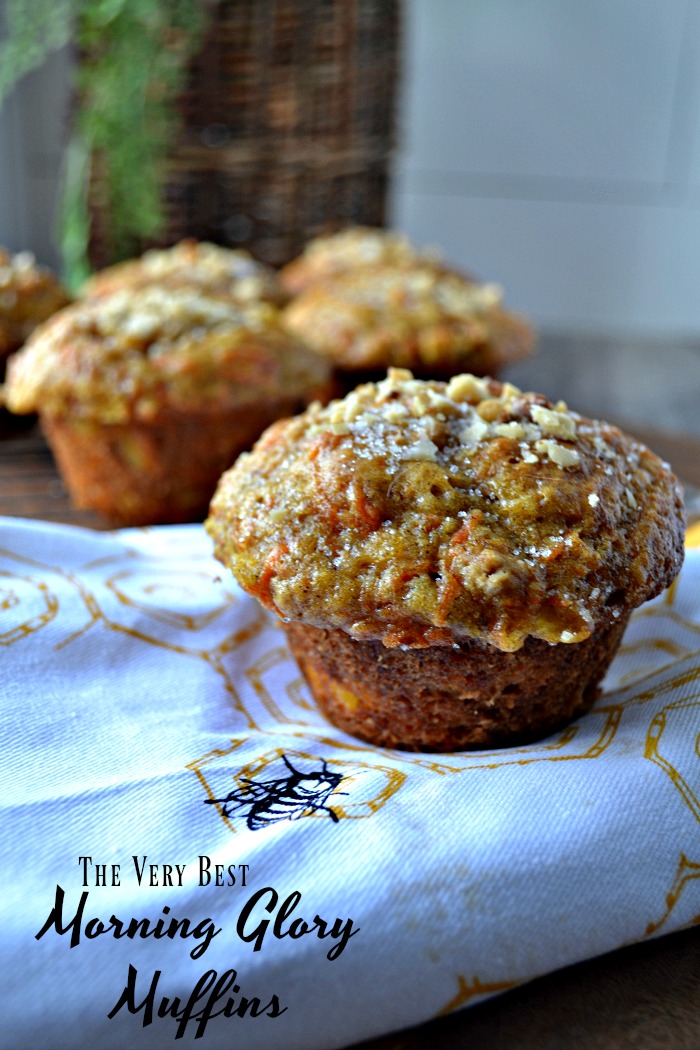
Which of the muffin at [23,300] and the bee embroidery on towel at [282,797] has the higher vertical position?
the muffin at [23,300]

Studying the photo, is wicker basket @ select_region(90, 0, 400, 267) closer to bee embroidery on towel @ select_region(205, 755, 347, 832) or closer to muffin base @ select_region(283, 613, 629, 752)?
muffin base @ select_region(283, 613, 629, 752)

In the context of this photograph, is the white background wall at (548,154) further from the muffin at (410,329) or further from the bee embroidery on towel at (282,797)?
the bee embroidery on towel at (282,797)

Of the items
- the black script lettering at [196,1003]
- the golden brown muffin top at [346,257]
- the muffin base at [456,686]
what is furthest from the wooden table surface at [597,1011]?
the golden brown muffin top at [346,257]

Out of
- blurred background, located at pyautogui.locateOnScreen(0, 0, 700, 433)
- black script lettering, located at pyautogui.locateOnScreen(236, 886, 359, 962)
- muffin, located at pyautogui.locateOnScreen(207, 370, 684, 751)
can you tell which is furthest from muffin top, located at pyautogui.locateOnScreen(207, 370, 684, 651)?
blurred background, located at pyautogui.locateOnScreen(0, 0, 700, 433)

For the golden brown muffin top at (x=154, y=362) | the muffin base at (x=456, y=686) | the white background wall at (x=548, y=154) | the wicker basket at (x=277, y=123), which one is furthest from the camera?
the white background wall at (x=548, y=154)

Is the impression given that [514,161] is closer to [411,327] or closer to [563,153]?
[563,153]

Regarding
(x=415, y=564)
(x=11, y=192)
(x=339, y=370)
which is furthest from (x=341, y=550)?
(x=11, y=192)

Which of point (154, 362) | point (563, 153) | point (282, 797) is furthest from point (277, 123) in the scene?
point (282, 797)
